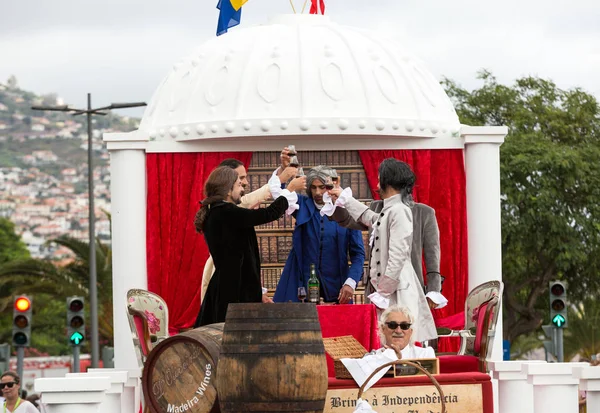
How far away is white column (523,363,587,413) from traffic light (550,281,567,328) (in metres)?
10.0

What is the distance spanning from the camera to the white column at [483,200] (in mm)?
14234

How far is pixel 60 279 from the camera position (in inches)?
1387

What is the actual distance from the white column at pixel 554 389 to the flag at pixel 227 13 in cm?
788

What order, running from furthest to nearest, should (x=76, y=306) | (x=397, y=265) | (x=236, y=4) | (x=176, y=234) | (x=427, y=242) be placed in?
→ (x=76, y=306), (x=236, y=4), (x=176, y=234), (x=427, y=242), (x=397, y=265)

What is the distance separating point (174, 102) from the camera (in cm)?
1470

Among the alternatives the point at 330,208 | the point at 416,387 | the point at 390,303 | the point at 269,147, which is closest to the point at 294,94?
the point at 269,147

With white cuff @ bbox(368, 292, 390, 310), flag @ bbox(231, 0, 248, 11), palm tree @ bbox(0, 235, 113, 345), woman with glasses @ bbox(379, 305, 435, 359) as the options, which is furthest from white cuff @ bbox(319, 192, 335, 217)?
palm tree @ bbox(0, 235, 113, 345)

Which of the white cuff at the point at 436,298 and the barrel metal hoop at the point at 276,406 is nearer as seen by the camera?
the barrel metal hoop at the point at 276,406

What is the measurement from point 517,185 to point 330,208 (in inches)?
709

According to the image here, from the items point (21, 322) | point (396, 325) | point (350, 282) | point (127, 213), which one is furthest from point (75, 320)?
point (396, 325)

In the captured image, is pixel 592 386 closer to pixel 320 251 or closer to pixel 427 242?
pixel 427 242

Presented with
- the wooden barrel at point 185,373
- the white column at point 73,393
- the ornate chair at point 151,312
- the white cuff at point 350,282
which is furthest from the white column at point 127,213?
the wooden barrel at point 185,373

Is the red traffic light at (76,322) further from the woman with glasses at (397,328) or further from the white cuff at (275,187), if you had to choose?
the woman with glasses at (397,328)

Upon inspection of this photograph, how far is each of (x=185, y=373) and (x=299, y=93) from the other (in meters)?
5.49
